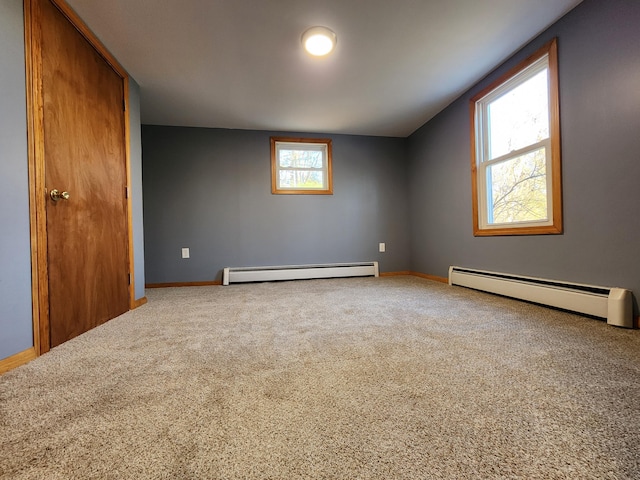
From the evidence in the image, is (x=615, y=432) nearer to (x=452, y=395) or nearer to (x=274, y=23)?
(x=452, y=395)

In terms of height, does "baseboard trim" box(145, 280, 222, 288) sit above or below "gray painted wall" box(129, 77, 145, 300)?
below

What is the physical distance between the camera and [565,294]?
1.81m

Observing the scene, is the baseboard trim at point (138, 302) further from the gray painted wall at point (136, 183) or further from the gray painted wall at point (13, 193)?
the gray painted wall at point (13, 193)

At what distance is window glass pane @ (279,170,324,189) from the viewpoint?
3713 millimetres

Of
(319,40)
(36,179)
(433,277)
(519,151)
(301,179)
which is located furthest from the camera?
(301,179)

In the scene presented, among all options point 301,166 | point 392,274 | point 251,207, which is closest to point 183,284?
point 251,207

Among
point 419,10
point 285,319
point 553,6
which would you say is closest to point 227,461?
point 285,319

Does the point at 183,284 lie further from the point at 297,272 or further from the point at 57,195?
the point at 57,195

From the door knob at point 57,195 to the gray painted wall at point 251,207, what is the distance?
194 centimetres

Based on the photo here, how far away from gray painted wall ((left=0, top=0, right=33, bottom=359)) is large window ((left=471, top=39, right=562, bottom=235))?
3.20 m

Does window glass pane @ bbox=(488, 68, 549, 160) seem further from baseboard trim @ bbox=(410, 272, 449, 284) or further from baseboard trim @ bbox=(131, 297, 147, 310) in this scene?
baseboard trim @ bbox=(131, 297, 147, 310)

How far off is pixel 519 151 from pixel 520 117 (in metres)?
0.31

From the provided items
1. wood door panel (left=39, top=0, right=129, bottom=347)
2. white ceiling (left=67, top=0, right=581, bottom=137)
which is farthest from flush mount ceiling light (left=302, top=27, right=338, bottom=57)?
wood door panel (left=39, top=0, right=129, bottom=347)

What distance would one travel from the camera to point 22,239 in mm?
1268
